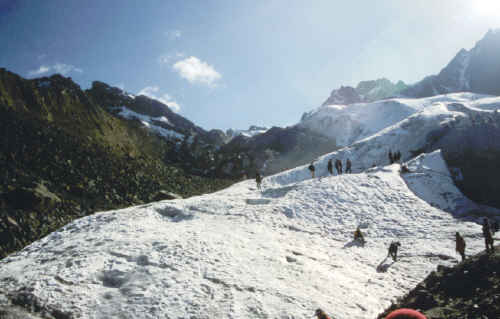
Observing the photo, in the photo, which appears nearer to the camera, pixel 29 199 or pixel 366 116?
pixel 29 199

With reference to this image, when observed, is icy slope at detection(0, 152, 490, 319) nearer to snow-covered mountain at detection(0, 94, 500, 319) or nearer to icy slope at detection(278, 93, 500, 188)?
snow-covered mountain at detection(0, 94, 500, 319)

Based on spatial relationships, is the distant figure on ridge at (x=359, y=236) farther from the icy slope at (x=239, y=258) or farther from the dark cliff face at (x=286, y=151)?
the dark cliff face at (x=286, y=151)

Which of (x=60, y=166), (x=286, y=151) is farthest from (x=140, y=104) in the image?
(x=60, y=166)

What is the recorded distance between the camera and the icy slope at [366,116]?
271ft

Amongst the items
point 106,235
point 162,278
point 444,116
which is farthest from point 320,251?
point 444,116

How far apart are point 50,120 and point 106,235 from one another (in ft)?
191

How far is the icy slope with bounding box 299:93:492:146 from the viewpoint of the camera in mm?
82481

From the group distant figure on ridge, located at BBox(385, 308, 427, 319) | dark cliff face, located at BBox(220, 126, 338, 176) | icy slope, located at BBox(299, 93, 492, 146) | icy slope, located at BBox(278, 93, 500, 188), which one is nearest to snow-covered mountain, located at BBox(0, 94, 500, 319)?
distant figure on ridge, located at BBox(385, 308, 427, 319)

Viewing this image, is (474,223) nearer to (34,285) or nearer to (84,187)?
(34,285)

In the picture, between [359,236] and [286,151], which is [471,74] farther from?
[359,236]

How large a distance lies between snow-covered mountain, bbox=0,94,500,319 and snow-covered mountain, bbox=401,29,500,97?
139 meters

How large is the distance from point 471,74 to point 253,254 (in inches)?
6947

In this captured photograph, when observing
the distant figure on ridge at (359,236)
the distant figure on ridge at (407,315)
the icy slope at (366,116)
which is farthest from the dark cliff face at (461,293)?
the icy slope at (366,116)

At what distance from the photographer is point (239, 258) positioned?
1425cm
